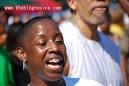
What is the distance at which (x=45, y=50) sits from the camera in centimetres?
264

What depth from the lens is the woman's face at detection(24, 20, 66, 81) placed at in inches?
103

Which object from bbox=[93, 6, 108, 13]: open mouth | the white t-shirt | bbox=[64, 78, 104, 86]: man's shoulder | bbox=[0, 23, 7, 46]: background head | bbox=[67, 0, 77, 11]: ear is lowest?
bbox=[64, 78, 104, 86]: man's shoulder

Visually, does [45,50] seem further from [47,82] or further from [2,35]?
[2,35]

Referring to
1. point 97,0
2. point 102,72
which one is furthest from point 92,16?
point 102,72

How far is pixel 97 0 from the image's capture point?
3.21 metres

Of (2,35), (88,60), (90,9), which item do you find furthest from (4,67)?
(90,9)

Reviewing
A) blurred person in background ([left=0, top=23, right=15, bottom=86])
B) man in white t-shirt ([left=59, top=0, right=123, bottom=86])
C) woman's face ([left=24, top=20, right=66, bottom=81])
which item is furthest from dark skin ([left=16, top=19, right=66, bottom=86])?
blurred person in background ([left=0, top=23, right=15, bottom=86])

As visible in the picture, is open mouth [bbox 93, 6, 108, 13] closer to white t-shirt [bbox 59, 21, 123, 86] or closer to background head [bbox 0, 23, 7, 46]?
white t-shirt [bbox 59, 21, 123, 86]

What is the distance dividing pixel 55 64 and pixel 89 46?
61cm

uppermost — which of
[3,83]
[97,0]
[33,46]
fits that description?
[97,0]

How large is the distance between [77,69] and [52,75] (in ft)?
1.54

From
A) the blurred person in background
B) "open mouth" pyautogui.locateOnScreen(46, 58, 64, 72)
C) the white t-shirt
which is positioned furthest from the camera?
the blurred person in background

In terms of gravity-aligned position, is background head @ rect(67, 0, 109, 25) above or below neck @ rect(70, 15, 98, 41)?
above

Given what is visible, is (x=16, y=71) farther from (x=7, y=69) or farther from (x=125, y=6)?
(x=125, y=6)
